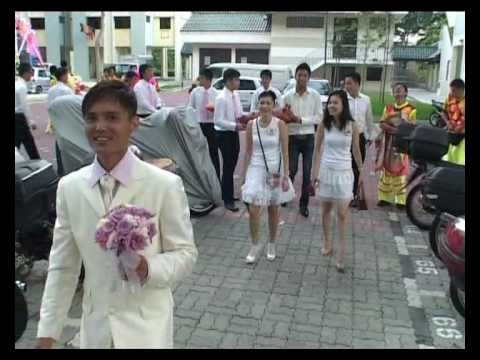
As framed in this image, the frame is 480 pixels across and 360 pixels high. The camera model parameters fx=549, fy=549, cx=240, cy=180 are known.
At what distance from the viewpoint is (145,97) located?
8.42 metres

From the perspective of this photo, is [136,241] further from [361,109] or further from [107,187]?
[361,109]

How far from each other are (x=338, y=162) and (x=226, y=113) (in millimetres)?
2170

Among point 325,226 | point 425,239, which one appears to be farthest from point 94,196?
point 425,239

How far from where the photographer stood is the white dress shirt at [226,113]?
6.76m

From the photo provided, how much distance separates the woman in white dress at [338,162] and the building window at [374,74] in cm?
3388

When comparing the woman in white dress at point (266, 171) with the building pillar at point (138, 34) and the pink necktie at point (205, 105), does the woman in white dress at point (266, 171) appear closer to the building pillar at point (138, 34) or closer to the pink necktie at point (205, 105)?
the pink necktie at point (205, 105)

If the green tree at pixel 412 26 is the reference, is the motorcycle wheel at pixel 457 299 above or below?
below

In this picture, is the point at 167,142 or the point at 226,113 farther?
the point at 226,113

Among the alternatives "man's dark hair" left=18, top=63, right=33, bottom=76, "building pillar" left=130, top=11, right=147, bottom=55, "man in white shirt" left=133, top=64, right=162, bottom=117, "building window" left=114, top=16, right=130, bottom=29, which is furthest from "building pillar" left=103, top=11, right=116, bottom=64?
"man in white shirt" left=133, top=64, right=162, bottom=117

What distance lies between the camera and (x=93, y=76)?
45125 mm

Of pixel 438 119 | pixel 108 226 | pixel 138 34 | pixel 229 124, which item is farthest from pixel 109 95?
pixel 138 34

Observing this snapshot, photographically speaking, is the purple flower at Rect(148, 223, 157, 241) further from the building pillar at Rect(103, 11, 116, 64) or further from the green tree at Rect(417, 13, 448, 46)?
the building pillar at Rect(103, 11, 116, 64)

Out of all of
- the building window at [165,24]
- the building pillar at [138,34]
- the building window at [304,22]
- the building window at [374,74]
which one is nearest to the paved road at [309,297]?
the building window at [304,22]
